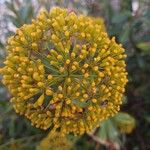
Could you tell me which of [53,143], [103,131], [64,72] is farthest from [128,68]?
[64,72]

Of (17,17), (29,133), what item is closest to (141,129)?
(29,133)

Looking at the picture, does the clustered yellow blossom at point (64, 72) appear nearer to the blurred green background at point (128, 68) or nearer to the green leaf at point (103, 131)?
the green leaf at point (103, 131)

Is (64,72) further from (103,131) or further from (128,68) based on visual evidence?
(128,68)

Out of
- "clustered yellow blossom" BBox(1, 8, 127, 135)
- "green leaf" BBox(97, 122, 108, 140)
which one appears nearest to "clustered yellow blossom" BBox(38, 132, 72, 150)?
"green leaf" BBox(97, 122, 108, 140)

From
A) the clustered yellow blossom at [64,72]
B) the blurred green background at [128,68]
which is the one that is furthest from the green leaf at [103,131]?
the clustered yellow blossom at [64,72]

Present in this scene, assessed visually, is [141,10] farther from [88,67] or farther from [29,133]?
[88,67]
